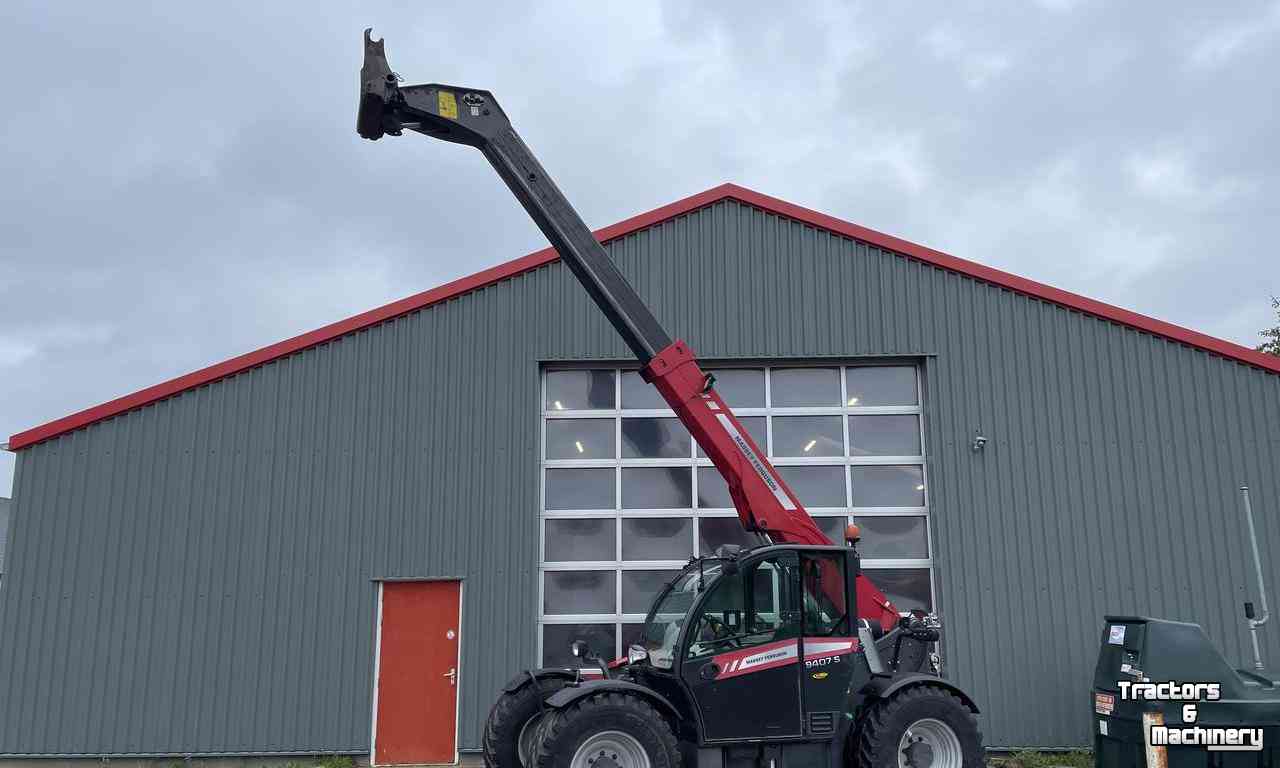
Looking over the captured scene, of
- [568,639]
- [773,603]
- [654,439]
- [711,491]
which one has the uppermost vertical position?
[654,439]

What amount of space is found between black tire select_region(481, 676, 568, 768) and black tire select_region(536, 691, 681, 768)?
3.24ft

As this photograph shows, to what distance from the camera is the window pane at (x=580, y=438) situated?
1298cm

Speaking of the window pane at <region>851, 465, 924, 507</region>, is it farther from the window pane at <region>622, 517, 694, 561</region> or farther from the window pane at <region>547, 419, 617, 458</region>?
the window pane at <region>547, 419, 617, 458</region>

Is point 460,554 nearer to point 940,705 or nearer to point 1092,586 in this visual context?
point 940,705

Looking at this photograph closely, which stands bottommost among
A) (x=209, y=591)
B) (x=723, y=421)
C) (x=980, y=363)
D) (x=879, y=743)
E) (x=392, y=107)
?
(x=879, y=743)

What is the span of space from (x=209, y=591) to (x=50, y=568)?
6.45 feet

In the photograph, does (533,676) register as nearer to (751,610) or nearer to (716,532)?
(751,610)

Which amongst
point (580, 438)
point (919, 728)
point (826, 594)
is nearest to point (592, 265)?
point (580, 438)

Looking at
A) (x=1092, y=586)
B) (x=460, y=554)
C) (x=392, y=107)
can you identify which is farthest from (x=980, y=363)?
(x=392, y=107)

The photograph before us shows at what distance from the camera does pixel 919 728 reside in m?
8.20

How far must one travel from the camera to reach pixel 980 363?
1282cm

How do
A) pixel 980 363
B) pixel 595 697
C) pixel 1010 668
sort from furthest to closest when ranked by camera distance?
pixel 980 363 → pixel 1010 668 → pixel 595 697

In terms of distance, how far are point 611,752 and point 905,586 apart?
602cm

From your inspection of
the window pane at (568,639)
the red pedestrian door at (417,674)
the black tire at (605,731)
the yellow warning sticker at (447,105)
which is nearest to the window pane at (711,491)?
the window pane at (568,639)
